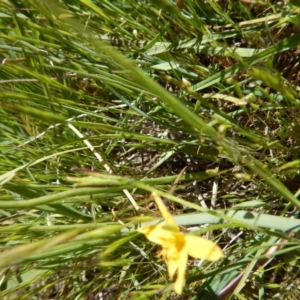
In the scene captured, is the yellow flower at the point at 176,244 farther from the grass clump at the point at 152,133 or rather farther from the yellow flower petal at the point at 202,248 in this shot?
the grass clump at the point at 152,133

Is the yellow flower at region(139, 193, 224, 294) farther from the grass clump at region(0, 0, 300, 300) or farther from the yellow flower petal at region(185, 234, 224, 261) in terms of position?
the grass clump at region(0, 0, 300, 300)

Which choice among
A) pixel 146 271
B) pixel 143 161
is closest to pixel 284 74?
pixel 143 161

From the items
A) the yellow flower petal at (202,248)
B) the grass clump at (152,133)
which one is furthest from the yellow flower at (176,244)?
the grass clump at (152,133)

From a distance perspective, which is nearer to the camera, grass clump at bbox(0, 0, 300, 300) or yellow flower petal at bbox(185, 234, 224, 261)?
yellow flower petal at bbox(185, 234, 224, 261)

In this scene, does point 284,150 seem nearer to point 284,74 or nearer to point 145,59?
point 284,74

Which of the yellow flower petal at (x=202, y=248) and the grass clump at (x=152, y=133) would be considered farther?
the grass clump at (x=152, y=133)

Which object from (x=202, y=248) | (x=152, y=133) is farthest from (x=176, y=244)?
(x=152, y=133)

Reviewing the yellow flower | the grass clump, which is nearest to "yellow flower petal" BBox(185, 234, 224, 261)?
the yellow flower

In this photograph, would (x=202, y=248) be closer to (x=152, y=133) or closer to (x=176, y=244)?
(x=176, y=244)
